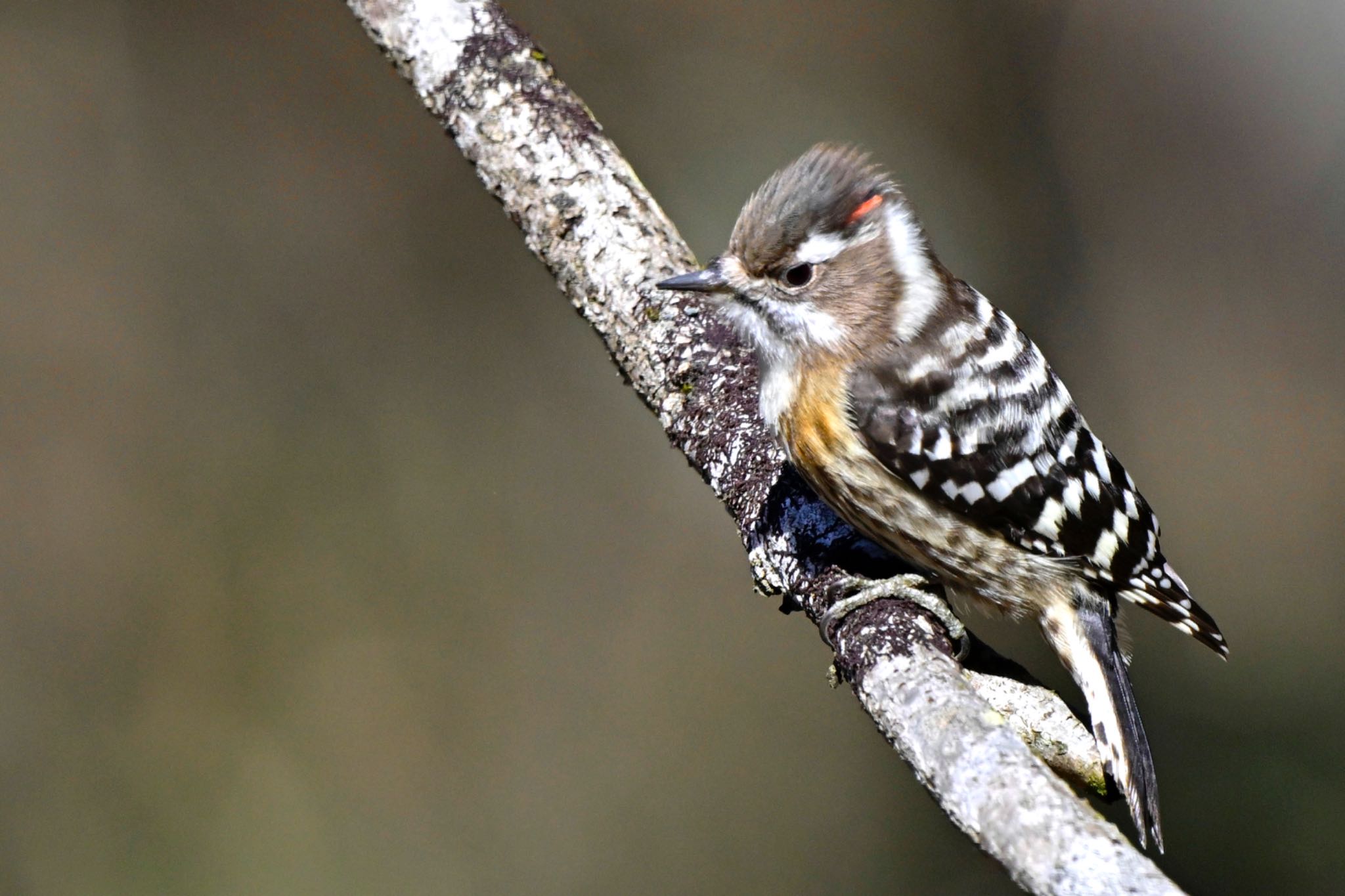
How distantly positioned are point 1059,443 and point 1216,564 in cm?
407

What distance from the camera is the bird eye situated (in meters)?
3.00

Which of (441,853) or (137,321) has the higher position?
(137,321)

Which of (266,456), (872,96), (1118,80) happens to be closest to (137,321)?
(266,456)

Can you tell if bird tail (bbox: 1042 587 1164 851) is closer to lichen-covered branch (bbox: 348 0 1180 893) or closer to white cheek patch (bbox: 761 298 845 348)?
lichen-covered branch (bbox: 348 0 1180 893)

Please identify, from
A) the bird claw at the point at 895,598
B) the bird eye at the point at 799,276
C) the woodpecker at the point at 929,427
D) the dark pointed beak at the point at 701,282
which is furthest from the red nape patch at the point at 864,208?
the bird claw at the point at 895,598

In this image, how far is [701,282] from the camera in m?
2.95

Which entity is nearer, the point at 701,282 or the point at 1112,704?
the point at 1112,704

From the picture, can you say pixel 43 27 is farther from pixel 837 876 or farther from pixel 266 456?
pixel 837 876

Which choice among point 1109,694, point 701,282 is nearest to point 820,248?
point 701,282

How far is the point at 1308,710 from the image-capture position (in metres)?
5.66

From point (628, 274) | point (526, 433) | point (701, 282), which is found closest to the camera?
point (701, 282)

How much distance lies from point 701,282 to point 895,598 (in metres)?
0.95

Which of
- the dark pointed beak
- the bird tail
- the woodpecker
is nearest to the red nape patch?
the woodpecker

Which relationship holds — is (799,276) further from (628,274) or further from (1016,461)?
(1016,461)
